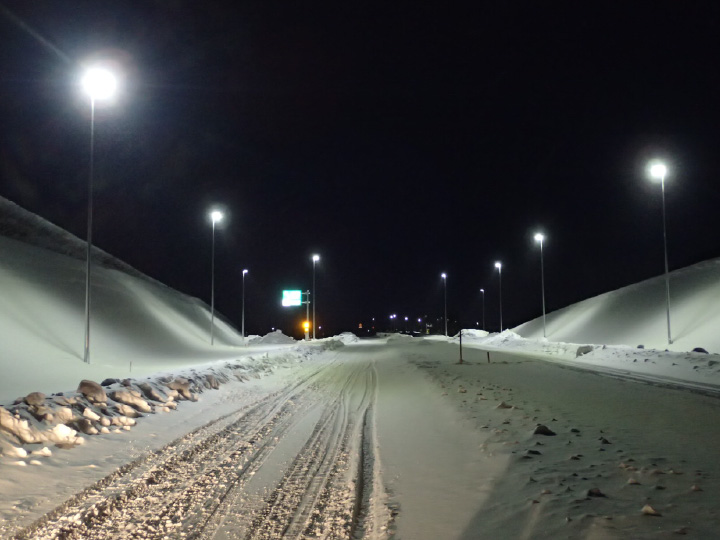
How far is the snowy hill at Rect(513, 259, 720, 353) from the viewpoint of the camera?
3803 cm

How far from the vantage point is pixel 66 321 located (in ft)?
91.8

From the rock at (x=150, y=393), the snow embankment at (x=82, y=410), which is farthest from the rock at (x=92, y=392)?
the rock at (x=150, y=393)

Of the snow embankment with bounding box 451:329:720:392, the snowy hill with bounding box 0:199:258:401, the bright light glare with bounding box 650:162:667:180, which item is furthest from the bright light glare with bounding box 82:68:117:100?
the bright light glare with bounding box 650:162:667:180

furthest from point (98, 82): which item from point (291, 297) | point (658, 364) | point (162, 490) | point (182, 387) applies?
point (291, 297)

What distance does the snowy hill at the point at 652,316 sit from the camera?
125ft

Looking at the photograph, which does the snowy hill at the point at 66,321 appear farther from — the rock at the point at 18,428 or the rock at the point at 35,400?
the rock at the point at 18,428

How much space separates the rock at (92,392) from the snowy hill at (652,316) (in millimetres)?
33113

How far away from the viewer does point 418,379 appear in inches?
844

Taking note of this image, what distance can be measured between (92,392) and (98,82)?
12.1 m

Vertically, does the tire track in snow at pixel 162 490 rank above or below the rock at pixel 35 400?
below

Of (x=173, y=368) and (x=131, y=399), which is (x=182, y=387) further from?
(x=173, y=368)

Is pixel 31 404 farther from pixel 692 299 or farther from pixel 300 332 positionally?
pixel 300 332

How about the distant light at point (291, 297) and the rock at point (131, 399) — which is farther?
Answer: the distant light at point (291, 297)

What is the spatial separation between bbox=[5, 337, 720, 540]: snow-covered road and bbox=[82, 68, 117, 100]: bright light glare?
12705mm
